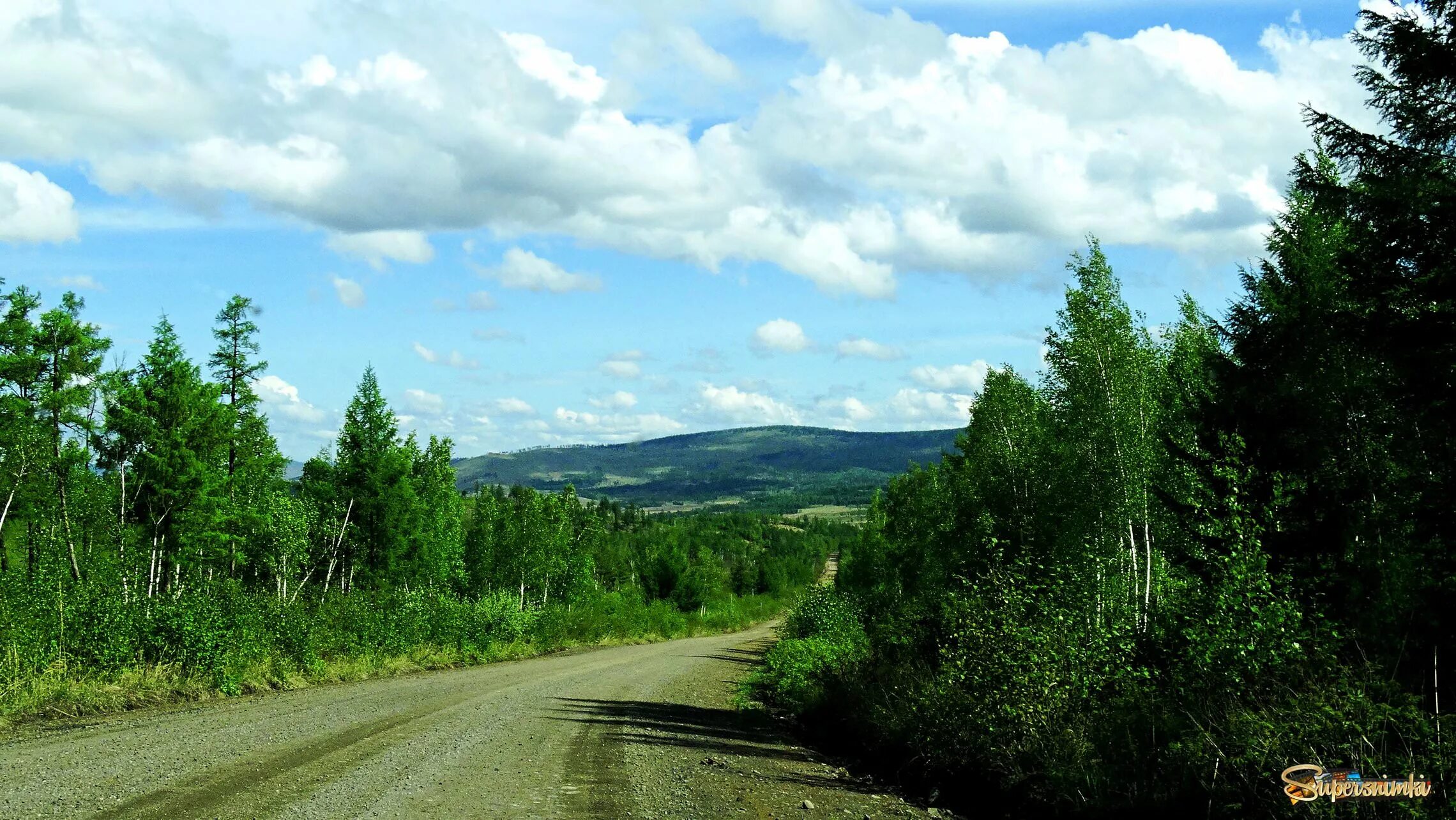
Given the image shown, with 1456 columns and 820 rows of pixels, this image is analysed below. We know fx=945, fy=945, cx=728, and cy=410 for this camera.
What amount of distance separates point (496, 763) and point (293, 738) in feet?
12.2

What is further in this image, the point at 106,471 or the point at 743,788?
the point at 106,471

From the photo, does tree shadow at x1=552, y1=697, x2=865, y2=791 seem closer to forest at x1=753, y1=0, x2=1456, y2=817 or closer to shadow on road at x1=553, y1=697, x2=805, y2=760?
shadow on road at x1=553, y1=697, x2=805, y2=760

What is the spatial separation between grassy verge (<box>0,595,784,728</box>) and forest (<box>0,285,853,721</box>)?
6 centimetres

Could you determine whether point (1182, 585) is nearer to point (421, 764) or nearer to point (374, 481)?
point (421, 764)

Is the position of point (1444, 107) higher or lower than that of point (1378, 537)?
higher

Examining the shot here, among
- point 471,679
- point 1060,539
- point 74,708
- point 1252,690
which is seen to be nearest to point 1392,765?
point 1252,690

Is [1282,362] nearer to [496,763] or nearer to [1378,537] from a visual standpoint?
[1378,537]

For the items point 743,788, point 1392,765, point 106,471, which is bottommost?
point 743,788

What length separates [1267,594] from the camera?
388 inches

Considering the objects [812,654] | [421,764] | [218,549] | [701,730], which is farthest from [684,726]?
[218,549]

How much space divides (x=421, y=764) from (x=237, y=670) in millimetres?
11344

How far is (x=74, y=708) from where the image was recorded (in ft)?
53.3

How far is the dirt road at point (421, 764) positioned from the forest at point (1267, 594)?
1.80 metres

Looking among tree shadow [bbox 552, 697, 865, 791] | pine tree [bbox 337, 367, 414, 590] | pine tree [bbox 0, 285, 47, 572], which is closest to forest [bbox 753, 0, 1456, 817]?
tree shadow [bbox 552, 697, 865, 791]
